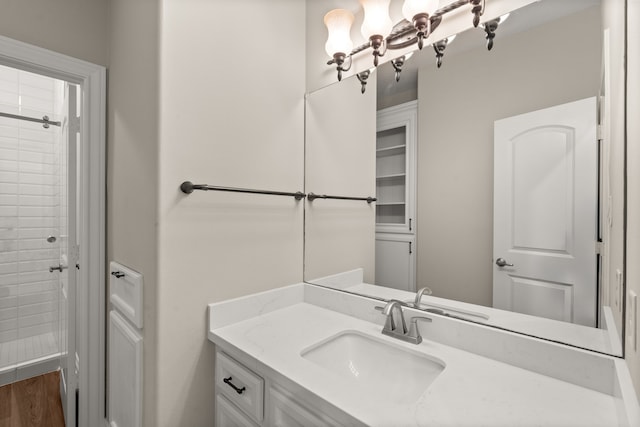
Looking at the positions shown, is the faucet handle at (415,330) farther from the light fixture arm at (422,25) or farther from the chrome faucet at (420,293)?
the light fixture arm at (422,25)

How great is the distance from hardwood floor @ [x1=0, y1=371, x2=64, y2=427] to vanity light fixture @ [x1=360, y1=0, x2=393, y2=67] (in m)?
2.66

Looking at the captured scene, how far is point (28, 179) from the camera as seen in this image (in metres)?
2.52

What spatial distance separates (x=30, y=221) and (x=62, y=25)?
1.94 m

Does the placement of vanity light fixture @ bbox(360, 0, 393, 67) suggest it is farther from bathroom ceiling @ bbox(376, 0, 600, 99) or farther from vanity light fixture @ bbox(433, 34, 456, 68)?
vanity light fixture @ bbox(433, 34, 456, 68)

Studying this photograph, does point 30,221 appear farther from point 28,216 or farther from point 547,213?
point 547,213

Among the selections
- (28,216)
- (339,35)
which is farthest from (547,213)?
(28,216)

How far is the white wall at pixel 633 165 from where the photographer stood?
0.54 meters

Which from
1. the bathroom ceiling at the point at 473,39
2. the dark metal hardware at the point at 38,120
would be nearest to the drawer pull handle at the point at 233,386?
the bathroom ceiling at the point at 473,39

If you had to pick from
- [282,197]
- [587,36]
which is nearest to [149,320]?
[282,197]

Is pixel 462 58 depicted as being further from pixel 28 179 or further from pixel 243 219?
pixel 28 179

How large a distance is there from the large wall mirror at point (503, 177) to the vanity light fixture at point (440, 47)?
0.01 m

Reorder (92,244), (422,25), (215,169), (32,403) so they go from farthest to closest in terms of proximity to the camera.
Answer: (32,403)
(92,244)
(215,169)
(422,25)

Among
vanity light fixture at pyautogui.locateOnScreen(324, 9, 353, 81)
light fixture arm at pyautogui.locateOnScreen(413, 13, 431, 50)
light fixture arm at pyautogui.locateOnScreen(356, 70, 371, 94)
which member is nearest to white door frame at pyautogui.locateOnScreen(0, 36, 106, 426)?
vanity light fixture at pyautogui.locateOnScreen(324, 9, 353, 81)

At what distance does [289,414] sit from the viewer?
33.6 inches
